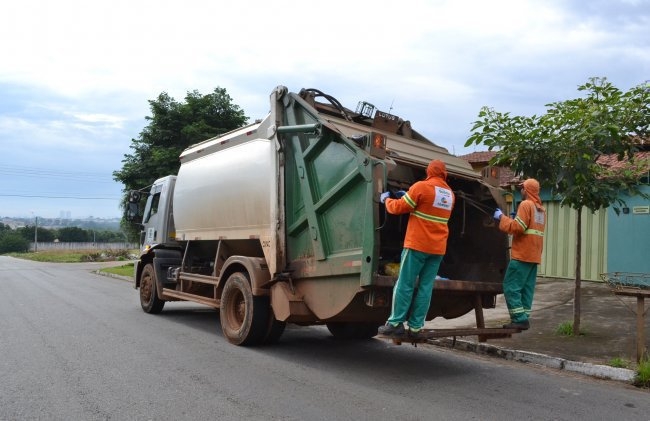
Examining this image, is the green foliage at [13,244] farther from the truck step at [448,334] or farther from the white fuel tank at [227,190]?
the truck step at [448,334]

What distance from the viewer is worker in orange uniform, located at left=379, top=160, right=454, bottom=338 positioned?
17.3 ft

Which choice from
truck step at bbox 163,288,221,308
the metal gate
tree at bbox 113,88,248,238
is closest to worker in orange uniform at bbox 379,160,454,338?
truck step at bbox 163,288,221,308

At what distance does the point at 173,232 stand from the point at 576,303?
6.86 meters

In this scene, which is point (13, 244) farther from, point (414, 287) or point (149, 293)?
point (414, 287)

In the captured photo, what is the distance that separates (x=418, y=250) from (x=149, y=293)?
668 cm

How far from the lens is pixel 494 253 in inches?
260

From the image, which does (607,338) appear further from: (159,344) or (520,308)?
(159,344)

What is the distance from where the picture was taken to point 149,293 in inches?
409

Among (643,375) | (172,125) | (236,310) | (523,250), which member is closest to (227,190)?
(236,310)

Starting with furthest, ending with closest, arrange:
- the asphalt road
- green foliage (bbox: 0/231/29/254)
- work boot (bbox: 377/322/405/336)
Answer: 1. green foliage (bbox: 0/231/29/254)
2. work boot (bbox: 377/322/405/336)
3. the asphalt road

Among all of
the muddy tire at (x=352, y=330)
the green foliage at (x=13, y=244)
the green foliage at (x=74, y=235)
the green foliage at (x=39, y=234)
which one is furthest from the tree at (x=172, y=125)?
the green foliage at (x=74, y=235)

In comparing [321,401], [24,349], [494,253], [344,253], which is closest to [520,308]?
[494,253]

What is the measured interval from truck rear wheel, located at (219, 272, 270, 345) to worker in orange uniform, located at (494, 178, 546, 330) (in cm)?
292

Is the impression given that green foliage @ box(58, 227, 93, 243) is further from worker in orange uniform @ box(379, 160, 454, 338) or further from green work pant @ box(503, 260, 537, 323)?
worker in orange uniform @ box(379, 160, 454, 338)
